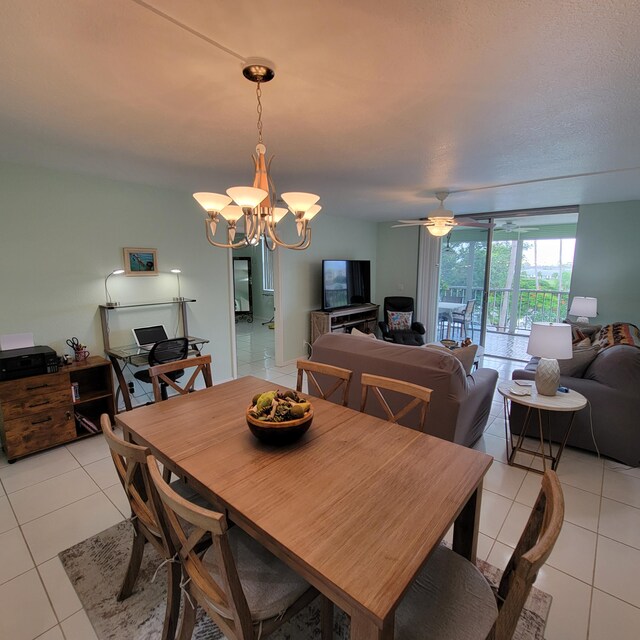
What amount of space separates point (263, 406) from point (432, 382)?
1.43m

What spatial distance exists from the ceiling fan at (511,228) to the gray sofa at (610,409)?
4172 millimetres

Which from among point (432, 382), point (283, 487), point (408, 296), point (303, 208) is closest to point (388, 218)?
point (408, 296)

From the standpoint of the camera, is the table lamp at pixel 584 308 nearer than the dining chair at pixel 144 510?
No

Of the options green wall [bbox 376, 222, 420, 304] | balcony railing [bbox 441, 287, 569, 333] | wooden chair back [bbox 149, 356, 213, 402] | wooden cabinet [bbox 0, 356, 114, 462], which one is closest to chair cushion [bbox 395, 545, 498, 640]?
wooden chair back [bbox 149, 356, 213, 402]

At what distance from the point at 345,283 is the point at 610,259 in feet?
12.7

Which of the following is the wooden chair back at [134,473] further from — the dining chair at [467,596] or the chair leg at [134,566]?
the dining chair at [467,596]

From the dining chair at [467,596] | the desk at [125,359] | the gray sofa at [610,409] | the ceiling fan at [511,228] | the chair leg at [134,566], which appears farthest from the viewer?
the ceiling fan at [511,228]

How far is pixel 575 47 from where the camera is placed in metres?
1.34

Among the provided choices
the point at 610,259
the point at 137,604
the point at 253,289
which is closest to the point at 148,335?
the point at 137,604

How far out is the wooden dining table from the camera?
92 cm

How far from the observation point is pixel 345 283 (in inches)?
242

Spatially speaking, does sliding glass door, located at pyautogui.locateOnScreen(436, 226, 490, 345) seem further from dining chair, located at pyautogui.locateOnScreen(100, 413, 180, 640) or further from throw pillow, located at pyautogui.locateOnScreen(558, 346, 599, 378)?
dining chair, located at pyautogui.locateOnScreen(100, 413, 180, 640)

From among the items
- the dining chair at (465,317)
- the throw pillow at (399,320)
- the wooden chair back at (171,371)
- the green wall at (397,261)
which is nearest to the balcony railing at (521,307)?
the dining chair at (465,317)

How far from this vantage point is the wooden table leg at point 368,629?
833mm
